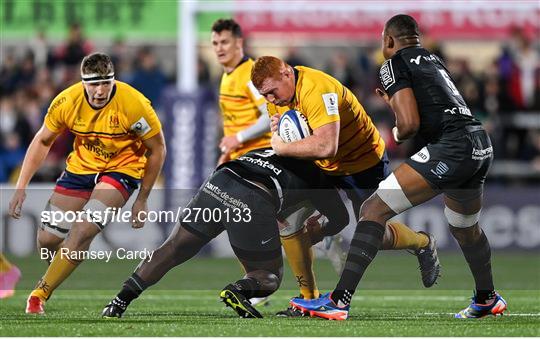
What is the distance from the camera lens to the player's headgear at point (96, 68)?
9.93 m

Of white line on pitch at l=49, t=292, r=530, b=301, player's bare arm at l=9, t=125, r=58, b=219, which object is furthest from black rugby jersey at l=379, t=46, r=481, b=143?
white line on pitch at l=49, t=292, r=530, b=301

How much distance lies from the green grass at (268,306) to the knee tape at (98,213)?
734 millimetres

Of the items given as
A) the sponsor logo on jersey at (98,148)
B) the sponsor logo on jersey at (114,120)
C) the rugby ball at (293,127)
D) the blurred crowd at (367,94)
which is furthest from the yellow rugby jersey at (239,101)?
the blurred crowd at (367,94)

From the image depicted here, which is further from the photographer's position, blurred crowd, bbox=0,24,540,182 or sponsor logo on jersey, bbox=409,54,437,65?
blurred crowd, bbox=0,24,540,182

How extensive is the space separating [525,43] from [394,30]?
10317 millimetres

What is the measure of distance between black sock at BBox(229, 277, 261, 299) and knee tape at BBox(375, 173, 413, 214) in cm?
116

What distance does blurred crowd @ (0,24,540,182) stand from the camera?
19.1 m

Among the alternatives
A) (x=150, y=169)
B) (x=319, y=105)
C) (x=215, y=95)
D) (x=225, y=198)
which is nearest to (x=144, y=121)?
(x=150, y=169)

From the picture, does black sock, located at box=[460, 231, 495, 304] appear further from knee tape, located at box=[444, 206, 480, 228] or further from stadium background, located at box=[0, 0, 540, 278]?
stadium background, located at box=[0, 0, 540, 278]

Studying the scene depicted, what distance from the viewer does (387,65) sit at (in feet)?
29.9

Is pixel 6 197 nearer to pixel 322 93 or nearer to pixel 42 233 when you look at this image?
pixel 42 233

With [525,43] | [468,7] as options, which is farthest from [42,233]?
[525,43]

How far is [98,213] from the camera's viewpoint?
10.1m

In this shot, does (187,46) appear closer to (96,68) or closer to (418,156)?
(96,68)
